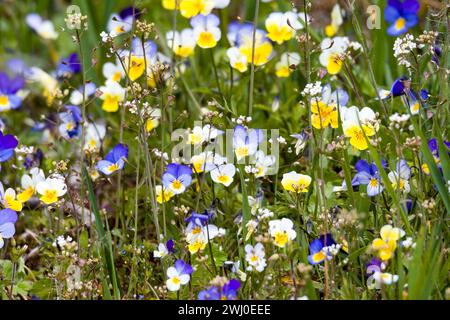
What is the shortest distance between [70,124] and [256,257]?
107cm

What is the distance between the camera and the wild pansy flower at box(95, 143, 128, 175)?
2.13m

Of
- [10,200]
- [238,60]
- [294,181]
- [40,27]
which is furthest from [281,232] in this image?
[40,27]

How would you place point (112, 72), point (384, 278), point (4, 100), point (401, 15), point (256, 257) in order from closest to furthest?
point (384, 278) → point (256, 257) → point (401, 15) → point (112, 72) → point (4, 100)

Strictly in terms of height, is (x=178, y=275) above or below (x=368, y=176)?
below

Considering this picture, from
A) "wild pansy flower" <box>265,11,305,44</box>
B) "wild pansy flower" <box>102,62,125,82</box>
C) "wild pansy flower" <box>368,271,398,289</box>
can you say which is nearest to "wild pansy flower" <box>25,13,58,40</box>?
"wild pansy flower" <box>102,62,125,82</box>

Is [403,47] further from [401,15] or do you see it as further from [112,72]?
[112,72]

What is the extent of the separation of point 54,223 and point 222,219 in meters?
0.45

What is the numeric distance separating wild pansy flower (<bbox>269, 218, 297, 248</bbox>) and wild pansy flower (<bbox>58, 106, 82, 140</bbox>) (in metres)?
0.95

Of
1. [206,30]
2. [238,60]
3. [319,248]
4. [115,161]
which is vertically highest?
[206,30]

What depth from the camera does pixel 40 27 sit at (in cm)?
369

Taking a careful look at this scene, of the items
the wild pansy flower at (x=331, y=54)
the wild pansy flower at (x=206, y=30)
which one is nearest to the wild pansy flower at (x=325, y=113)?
the wild pansy flower at (x=331, y=54)

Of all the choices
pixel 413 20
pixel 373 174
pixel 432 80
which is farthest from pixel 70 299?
pixel 432 80
